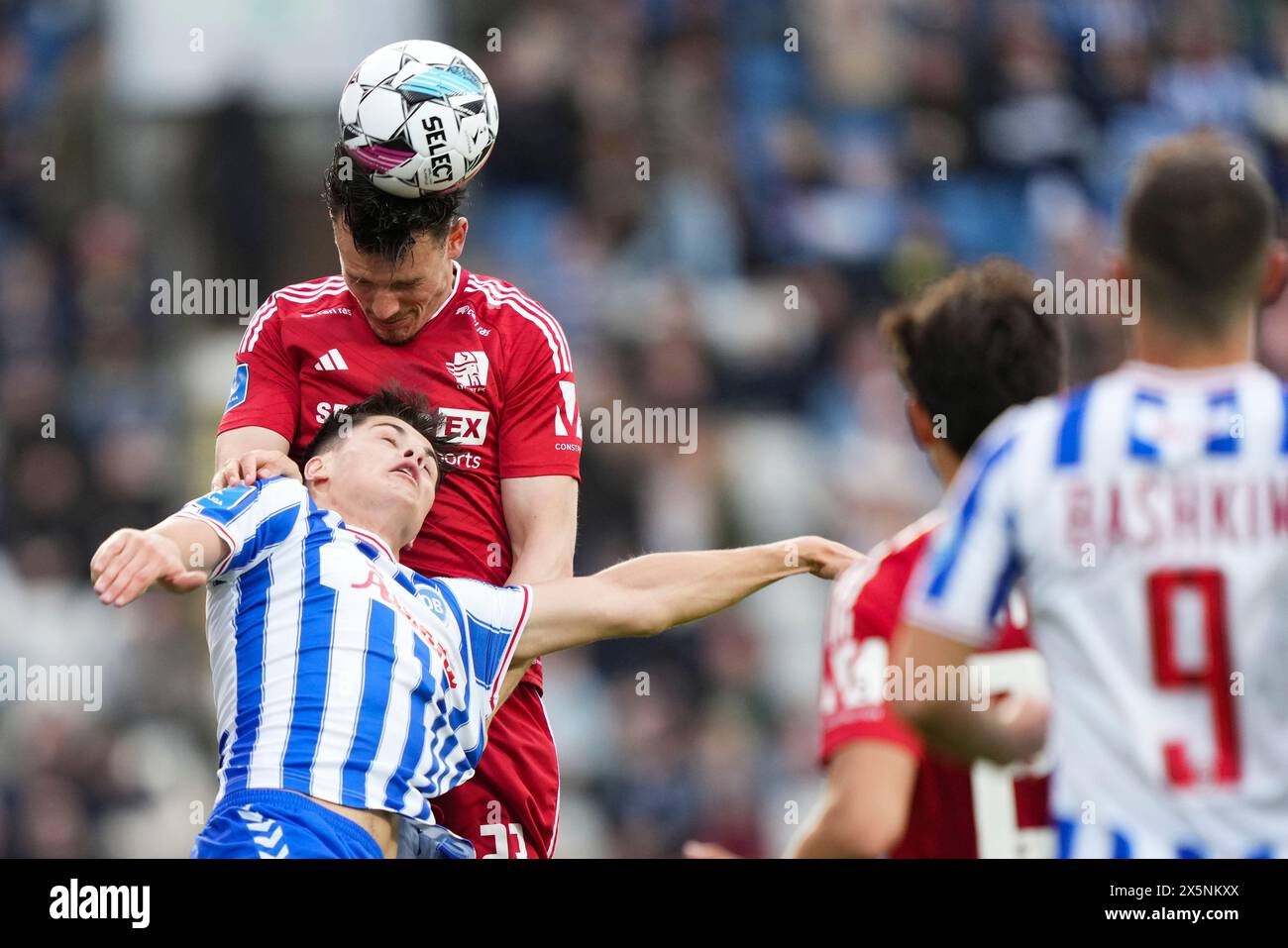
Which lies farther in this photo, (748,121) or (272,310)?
(748,121)

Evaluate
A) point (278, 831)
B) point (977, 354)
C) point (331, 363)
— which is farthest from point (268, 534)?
point (977, 354)

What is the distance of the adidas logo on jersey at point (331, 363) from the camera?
17.8 ft

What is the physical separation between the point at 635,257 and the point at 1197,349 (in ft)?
26.5

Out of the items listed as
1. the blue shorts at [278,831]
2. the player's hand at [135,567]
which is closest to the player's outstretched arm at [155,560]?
the player's hand at [135,567]

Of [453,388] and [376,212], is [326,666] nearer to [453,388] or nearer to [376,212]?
[453,388]

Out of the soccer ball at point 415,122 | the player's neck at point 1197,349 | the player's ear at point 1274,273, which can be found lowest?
the player's neck at point 1197,349

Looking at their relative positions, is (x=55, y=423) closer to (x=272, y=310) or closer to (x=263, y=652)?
(x=272, y=310)

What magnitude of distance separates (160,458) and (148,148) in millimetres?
2266

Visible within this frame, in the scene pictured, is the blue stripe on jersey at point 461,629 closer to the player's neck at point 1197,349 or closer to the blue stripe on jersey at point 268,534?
the blue stripe on jersey at point 268,534

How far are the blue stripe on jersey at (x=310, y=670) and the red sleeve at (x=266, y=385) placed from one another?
0.74m

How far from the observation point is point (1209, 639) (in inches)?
122

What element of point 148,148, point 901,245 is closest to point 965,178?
point 901,245

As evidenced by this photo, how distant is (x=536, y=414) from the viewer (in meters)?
5.54

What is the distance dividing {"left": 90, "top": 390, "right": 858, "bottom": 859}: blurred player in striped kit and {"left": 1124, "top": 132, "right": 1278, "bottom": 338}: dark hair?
195 cm
